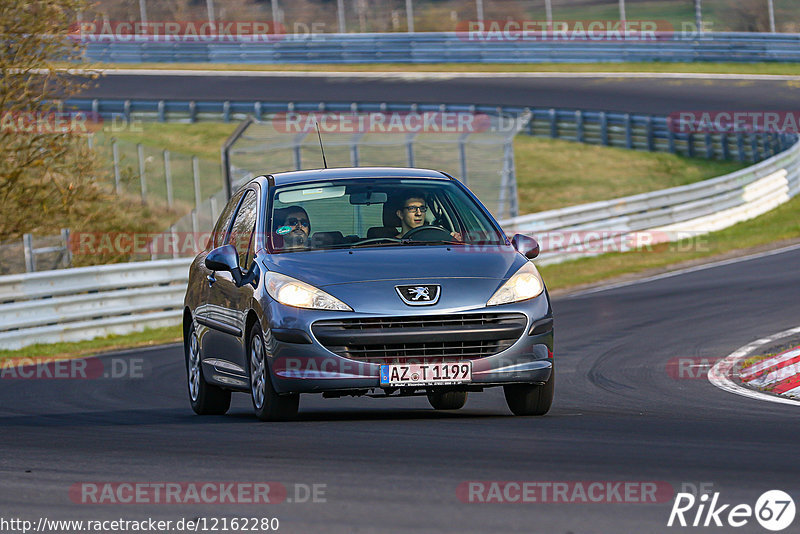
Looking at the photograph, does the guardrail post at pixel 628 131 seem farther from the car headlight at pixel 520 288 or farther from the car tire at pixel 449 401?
the car headlight at pixel 520 288

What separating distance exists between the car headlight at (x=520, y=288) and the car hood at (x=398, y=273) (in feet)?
0.14

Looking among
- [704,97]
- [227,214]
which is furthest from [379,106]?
[227,214]

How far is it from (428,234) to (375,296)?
3.62 feet

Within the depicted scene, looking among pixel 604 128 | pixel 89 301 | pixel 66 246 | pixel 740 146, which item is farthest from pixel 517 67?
pixel 89 301

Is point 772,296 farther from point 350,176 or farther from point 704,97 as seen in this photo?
point 704,97

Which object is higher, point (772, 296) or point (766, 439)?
point (766, 439)

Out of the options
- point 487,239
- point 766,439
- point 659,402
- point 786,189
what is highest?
point 487,239

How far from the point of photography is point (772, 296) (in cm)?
1741

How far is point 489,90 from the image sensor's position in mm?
43188

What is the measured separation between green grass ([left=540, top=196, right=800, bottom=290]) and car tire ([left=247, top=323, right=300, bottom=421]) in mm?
13141

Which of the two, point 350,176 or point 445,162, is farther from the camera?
point 445,162

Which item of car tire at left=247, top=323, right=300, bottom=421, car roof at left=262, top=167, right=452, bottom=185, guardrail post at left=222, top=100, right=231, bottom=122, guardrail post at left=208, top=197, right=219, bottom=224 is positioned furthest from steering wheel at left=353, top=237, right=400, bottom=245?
guardrail post at left=222, top=100, right=231, bottom=122

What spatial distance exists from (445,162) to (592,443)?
19054 millimetres

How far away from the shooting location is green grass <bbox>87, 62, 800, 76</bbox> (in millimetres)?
43812
